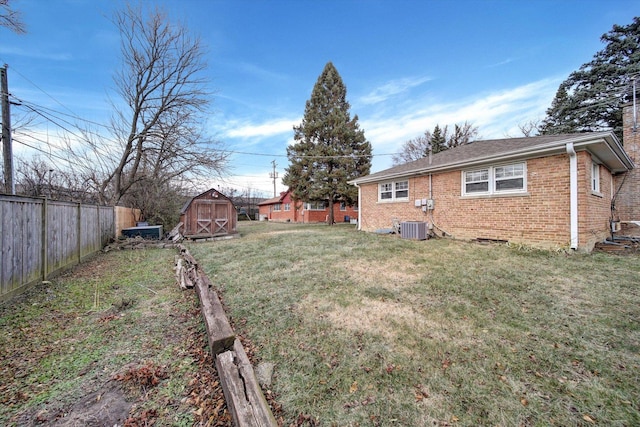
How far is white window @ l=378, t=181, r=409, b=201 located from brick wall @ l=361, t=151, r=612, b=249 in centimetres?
74

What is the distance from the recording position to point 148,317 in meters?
3.31

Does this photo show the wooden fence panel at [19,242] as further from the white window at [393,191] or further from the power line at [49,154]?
the white window at [393,191]

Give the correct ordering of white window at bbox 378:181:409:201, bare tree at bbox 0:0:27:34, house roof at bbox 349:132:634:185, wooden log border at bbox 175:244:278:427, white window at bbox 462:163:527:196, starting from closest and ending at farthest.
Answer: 1. wooden log border at bbox 175:244:278:427
2. bare tree at bbox 0:0:27:34
3. house roof at bbox 349:132:634:185
4. white window at bbox 462:163:527:196
5. white window at bbox 378:181:409:201

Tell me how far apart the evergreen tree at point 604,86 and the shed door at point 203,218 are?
2338cm

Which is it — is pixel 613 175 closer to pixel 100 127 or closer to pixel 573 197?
pixel 573 197

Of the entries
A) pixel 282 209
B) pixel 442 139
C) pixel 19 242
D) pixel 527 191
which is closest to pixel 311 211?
pixel 282 209

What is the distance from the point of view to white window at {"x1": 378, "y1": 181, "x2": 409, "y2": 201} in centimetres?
1079

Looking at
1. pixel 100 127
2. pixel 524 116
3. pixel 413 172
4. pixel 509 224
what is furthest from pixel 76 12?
pixel 524 116

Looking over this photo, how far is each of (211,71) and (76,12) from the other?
4822 millimetres

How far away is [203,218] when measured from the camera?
11672 mm

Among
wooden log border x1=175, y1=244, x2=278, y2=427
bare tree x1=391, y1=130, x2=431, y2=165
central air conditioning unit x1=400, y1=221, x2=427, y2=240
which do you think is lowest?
wooden log border x1=175, y1=244, x2=278, y2=427

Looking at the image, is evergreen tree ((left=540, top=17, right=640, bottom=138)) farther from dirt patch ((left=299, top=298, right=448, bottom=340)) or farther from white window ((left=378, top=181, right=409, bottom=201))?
dirt patch ((left=299, top=298, right=448, bottom=340))

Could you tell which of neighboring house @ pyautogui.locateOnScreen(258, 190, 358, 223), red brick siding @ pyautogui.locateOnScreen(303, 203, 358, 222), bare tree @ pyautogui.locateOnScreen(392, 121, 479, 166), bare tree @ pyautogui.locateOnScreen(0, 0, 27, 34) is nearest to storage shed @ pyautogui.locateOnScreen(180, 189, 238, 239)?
bare tree @ pyautogui.locateOnScreen(0, 0, 27, 34)

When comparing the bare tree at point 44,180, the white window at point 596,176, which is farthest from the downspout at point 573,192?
the bare tree at point 44,180
